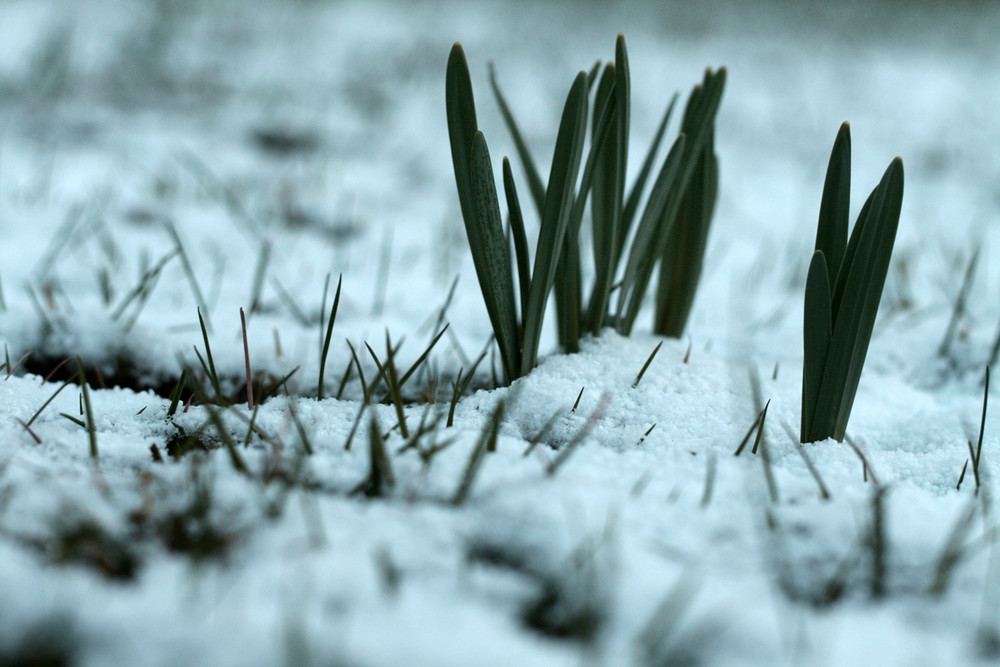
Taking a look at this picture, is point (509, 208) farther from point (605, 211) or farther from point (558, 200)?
point (605, 211)

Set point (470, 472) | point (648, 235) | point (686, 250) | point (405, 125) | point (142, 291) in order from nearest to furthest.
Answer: point (470, 472)
point (648, 235)
point (686, 250)
point (142, 291)
point (405, 125)

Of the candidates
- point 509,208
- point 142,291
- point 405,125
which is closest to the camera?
point 509,208

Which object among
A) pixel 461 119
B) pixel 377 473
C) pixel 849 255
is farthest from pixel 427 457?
pixel 849 255

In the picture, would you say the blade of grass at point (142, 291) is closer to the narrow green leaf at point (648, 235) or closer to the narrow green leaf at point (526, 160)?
the narrow green leaf at point (526, 160)

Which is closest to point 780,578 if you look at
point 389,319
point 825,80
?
point 389,319

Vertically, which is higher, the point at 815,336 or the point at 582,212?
the point at 582,212

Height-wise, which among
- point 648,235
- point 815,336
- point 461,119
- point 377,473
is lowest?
point 377,473

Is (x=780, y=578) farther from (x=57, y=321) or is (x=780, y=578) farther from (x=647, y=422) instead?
(x=57, y=321)
